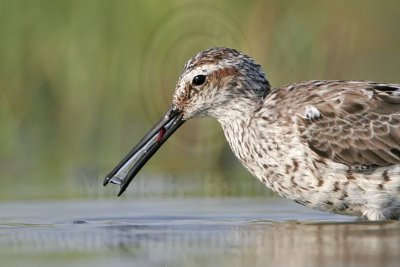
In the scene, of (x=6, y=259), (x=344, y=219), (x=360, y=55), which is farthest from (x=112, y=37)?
(x=6, y=259)

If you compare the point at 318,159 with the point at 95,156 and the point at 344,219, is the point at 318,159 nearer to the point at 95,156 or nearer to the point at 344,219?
the point at 344,219

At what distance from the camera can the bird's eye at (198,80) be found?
11.7m

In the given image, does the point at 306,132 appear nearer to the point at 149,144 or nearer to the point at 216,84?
the point at 216,84

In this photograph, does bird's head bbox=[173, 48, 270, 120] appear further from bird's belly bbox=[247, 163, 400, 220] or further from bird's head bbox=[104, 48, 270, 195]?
bird's belly bbox=[247, 163, 400, 220]

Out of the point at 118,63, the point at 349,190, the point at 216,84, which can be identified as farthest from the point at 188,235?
the point at 118,63

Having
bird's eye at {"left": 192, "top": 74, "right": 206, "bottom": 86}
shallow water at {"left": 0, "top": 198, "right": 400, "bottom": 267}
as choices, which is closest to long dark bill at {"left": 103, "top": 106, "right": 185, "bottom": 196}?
bird's eye at {"left": 192, "top": 74, "right": 206, "bottom": 86}

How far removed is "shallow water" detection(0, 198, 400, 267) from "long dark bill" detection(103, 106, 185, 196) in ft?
1.39

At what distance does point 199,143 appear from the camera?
16.0 m

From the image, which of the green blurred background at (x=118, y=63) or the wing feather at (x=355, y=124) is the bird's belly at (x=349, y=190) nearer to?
the wing feather at (x=355, y=124)

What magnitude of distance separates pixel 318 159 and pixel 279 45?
224 inches

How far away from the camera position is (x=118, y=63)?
1641 centimetres

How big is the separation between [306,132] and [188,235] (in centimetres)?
158

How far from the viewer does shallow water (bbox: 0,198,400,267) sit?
342 inches

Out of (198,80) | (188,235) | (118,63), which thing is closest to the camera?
(188,235)
